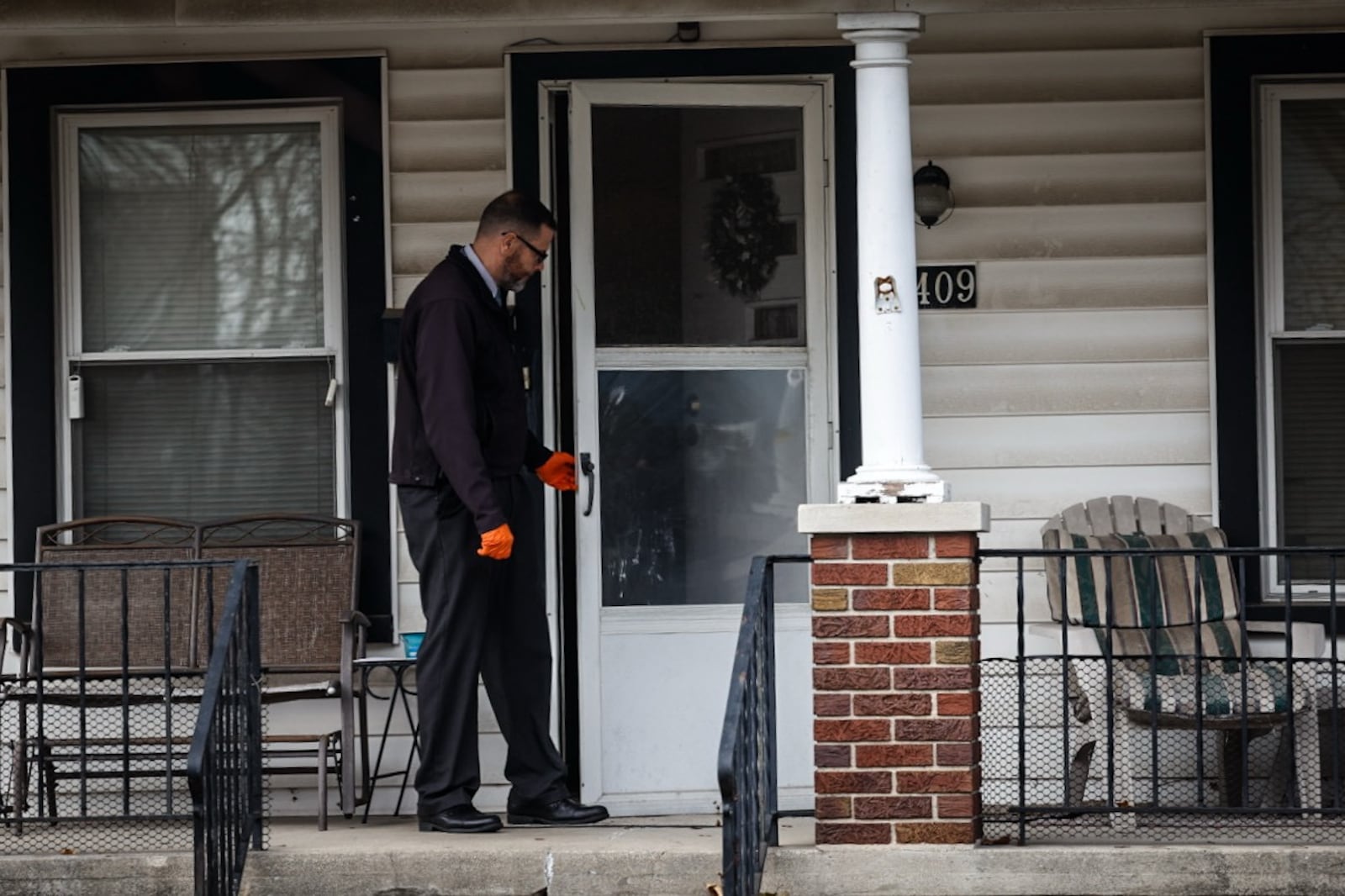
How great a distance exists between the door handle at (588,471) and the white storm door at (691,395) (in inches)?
1.0

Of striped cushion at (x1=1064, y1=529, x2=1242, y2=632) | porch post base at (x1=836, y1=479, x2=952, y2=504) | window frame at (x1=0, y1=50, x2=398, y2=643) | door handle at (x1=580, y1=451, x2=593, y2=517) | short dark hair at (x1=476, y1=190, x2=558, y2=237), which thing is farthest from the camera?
window frame at (x1=0, y1=50, x2=398, y2=643)

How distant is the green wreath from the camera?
23.1ft

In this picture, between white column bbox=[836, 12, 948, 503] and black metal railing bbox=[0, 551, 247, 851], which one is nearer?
white column bbox=[836, 12, 948, 503]

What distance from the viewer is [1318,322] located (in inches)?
280

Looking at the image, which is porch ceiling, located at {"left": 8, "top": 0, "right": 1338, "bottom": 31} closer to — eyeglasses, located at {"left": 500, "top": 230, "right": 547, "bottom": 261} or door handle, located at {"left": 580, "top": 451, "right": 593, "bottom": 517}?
eyeglasses, located at {"left": 500, "top": 230, "right": 547, "bottom": 261}

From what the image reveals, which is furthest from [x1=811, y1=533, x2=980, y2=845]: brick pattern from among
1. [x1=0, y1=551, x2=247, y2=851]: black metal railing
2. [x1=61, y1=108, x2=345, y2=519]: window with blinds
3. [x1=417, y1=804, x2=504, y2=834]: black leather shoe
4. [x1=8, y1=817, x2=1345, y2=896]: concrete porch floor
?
[x1=61, y1=108, x2=345, y2=519]: window with blinds

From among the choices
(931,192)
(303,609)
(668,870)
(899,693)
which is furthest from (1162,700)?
(303,609)

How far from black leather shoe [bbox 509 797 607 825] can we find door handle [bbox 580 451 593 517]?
3.64 feet

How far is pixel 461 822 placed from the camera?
6.03 metres

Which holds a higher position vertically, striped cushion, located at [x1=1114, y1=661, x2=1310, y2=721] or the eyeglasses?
the eyeglasses

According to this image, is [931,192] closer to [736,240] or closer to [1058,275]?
[1058,275]

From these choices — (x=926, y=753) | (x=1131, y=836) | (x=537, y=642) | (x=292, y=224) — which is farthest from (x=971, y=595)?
(x=292, y=224)

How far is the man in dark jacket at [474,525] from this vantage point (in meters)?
5.96

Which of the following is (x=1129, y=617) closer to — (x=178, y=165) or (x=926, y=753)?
(x=926, y=753)
